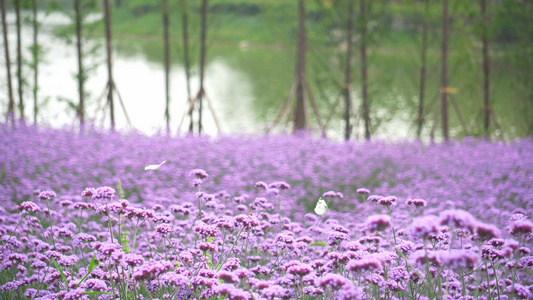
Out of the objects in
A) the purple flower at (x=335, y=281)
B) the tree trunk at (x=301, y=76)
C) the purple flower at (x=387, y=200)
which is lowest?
the purple flower at (x=335, y=281)

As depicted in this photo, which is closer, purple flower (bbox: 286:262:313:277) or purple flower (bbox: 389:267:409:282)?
purple flower (bbox: 286:262:313:277)

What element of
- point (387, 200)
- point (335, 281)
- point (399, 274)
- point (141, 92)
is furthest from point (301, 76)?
point (141, 92)

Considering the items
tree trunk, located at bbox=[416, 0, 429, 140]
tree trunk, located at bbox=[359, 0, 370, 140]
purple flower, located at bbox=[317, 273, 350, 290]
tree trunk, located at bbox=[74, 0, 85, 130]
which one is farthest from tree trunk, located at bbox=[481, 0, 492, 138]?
purple flower, located at bbox=[317, 273, 350, 290]

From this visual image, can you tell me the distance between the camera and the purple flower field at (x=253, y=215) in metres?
2.72

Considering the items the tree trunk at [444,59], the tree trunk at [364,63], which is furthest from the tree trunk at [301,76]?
the tree trunk at [444,59]

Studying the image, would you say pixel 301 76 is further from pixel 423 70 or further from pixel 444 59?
pixel 423 70

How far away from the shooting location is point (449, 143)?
11.9 metres

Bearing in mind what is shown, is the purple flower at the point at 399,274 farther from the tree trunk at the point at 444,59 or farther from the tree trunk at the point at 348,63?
the tree trunk at the point at 444,59

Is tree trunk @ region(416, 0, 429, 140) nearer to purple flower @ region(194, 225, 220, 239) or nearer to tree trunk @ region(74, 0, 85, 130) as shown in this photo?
tree trunk @ region(74, 0, 85, 130)

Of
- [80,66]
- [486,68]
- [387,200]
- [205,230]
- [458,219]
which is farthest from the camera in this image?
[486,68]

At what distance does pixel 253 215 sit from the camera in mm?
3621

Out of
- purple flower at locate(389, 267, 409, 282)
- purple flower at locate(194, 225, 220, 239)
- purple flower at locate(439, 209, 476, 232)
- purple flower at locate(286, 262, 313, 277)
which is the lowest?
purple flower at locate(389, 267, 409, 282)

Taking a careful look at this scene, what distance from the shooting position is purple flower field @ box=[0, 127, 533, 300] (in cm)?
272

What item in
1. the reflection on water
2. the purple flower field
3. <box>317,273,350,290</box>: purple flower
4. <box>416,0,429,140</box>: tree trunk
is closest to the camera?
<box>317,273,350,290</box>: purple flower
